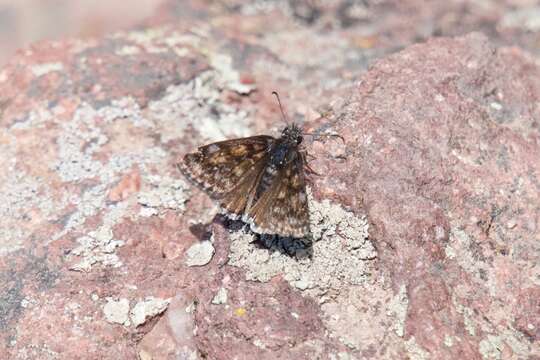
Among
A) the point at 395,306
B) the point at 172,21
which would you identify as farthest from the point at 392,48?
the point at 395,306

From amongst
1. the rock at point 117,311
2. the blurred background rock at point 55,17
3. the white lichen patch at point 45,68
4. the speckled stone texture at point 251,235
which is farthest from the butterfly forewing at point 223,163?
the blurred background rock at point 55,17

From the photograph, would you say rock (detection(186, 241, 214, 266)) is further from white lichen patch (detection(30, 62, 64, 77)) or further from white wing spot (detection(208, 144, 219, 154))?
white lichen patch (detection(30, 62, 64, 77))

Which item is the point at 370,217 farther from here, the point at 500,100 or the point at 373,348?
the point at 500,100

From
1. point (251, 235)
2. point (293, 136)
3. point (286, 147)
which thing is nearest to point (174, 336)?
point (251, 235)

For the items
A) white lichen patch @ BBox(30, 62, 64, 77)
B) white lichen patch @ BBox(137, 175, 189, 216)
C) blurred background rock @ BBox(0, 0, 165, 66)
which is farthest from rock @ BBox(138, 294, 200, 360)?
blurred background rock @ BBox(0, 0, 165, 66)

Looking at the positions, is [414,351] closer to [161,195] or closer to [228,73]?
[161,195]
